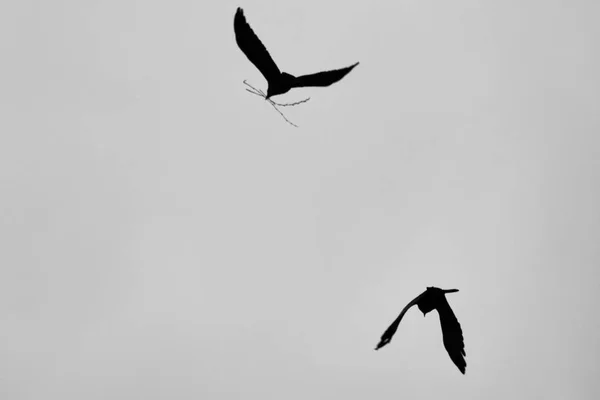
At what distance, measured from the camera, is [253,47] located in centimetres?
1544

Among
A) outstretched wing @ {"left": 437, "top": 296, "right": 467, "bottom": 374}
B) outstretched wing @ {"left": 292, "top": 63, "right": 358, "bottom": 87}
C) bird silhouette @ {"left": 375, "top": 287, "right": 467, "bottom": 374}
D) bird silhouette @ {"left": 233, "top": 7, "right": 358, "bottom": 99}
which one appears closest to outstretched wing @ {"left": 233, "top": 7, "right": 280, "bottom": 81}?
bird silhouette @ {"left": 233, "top": 7, "right": 358, "bottom": 99}

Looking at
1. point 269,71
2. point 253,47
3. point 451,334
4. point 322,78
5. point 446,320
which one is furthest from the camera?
point 446,320

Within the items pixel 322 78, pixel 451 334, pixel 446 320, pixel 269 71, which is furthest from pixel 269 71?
pixel 451 334

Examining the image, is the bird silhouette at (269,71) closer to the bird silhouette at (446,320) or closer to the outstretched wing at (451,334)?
the bird silhouette at (446,320)

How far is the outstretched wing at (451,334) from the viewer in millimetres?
19641

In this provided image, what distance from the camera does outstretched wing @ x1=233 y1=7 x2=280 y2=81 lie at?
586 inches

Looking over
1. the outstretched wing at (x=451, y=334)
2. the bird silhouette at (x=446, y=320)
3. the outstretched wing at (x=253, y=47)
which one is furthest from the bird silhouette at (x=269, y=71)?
the outstretched wing at (x=451, y=334)

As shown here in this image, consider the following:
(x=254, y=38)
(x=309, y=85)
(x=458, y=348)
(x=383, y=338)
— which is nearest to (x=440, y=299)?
(x=458, y=348)

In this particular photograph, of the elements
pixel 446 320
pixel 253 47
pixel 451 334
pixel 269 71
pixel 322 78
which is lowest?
pixel 451 334

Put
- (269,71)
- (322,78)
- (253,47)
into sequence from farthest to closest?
1. (269,71)
2. (253,47)
3. (322,78)

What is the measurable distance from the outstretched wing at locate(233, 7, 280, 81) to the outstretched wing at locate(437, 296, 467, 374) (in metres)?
9.30

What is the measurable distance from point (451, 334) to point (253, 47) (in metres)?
11.1

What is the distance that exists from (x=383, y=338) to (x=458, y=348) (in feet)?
21.8

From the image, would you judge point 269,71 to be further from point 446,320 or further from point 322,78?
point 446,320
